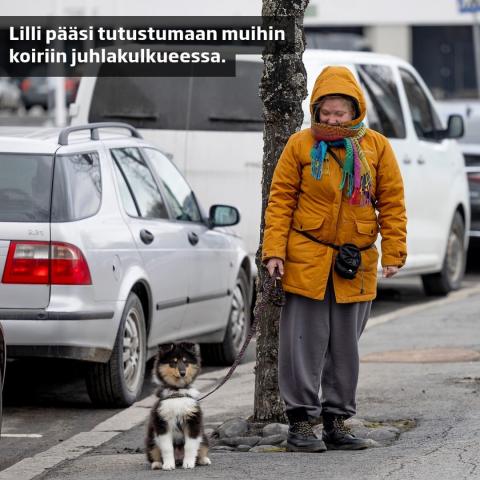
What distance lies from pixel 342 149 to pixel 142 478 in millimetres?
1770

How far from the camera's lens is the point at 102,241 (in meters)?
8.99

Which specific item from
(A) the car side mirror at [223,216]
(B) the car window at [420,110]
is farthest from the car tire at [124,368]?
(B) the car window at [420,110]

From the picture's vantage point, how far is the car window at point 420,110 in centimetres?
1433

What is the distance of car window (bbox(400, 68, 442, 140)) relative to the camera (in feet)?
47.0

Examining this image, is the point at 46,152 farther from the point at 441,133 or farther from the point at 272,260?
the point at 441,133

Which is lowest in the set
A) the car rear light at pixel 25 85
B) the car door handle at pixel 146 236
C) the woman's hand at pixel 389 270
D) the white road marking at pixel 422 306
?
the white road marking at pixel 422 306

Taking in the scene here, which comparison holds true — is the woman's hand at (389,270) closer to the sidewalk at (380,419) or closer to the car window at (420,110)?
the sidewalk at (380,419)

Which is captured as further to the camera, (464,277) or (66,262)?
(464,277)

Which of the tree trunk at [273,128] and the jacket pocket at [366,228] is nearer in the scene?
the jacket pocket at [366,228]

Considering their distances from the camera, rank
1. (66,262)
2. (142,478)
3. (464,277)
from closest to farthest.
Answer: (142,478) < (66,262) < (464,277)

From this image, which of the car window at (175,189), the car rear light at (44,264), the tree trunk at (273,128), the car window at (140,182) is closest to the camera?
the tree trunk at (273,128)

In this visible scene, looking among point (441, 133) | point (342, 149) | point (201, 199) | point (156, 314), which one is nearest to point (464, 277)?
point (441, 133)

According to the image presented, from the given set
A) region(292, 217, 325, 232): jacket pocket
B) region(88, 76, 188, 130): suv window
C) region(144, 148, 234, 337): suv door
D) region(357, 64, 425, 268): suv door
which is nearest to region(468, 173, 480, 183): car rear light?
region(357, 64, 425, 268): suv door

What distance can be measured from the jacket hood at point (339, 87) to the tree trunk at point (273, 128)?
83 cm
